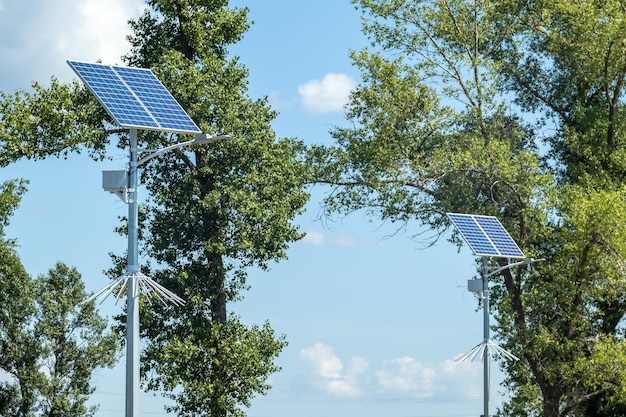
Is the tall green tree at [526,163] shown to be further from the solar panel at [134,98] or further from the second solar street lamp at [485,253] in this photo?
the solar panel at [134,98]

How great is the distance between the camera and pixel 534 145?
34.7 meters

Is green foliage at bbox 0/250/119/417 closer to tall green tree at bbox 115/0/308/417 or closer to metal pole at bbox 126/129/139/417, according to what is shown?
tall green tree at bbox 115/0/308/417

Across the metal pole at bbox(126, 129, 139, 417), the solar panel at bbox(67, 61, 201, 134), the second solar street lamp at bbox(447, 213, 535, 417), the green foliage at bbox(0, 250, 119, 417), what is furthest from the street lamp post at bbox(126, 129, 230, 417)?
the green foliage at bbox(0, 250, 119, 417)

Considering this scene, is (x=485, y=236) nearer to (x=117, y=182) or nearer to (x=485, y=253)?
(x=485, y=253)

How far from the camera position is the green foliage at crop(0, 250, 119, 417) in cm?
3506

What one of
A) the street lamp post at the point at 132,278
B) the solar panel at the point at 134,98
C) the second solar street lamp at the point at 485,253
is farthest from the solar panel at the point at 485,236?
the street lamp post at the point at 132,278

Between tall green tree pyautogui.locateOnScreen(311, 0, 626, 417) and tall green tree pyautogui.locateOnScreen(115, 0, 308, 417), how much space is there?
14.1 feet

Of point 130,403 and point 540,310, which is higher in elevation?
point 540,310

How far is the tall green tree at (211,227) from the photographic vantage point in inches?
1076

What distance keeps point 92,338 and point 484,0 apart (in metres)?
16.4

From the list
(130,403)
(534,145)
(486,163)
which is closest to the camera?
(130,403)

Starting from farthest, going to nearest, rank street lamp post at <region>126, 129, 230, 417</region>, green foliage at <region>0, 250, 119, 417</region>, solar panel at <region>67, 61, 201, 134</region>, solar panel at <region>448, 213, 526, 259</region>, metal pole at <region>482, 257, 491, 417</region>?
green foliage at <region>0, 250, 119, 417</region>
solar panel at <region>448, 213, 526, 259</region>
metal pole at <region>482, 257, 491, 417</region>
solar panel at <region>67, 61, 201, 134</region>
street lamp post at <region>126, 129, 230, 417</region>

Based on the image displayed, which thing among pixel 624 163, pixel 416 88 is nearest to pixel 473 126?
pixel 416 88

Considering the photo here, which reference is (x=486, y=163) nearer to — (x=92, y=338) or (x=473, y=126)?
(x=473, y=126)
